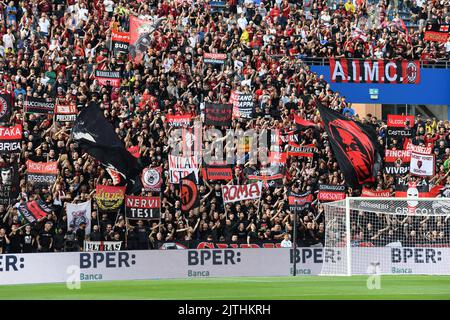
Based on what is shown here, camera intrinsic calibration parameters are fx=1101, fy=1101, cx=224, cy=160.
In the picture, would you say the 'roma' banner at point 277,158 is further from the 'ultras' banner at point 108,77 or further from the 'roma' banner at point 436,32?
the 'roma' banner at point 436,32

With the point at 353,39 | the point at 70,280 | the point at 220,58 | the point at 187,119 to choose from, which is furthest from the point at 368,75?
the point at 70,280

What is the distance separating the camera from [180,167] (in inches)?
1507

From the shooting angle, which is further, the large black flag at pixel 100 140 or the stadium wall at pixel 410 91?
the stadium wall at pixel 410 91

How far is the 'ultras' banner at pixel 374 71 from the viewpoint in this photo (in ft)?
170

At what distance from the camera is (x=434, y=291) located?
27031 mm

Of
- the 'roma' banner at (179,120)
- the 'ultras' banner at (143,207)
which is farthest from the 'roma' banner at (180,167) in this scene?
the 'roma' banner at (179,120)

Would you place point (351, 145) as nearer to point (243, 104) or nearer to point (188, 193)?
point (243, 104)

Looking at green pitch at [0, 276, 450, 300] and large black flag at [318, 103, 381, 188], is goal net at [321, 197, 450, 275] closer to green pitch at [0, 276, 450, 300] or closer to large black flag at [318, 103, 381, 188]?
large black flag at [318, 103, 381, 188]

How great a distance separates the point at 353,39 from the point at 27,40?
55.1 ft

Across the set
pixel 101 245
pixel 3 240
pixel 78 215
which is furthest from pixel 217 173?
pixel 3 240

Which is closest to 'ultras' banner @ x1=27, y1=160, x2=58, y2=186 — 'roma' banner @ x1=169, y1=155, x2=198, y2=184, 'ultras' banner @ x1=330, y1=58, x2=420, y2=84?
'roma' banner @ x1=169, y1=155, x2=198, y2=184

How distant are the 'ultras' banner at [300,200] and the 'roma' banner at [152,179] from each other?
4903mm

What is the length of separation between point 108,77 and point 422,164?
1249 cm
